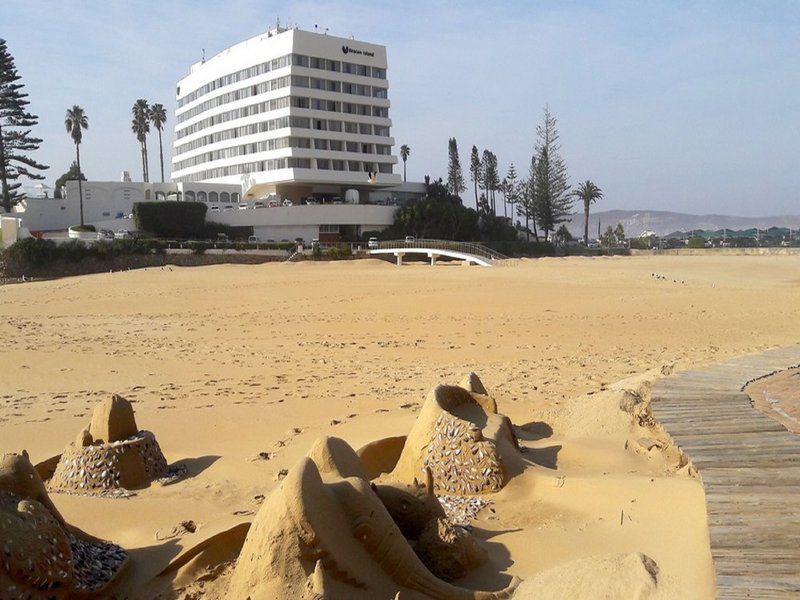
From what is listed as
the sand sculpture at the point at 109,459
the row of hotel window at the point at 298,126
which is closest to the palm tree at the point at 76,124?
the row of hotel window at the point at 298,126

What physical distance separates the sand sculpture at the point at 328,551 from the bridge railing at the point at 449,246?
39.8m

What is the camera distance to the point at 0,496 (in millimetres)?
3955

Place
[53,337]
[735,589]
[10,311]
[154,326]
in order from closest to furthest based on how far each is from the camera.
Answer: [735,589] → [53,337] → [154,326] → [10,311]

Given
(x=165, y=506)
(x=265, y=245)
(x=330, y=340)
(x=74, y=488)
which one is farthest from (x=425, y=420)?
(x=265, y=245)

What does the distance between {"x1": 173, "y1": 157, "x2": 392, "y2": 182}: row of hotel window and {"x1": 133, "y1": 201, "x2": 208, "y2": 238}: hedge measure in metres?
12.1

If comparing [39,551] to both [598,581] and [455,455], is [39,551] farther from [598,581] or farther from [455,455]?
[455,455]

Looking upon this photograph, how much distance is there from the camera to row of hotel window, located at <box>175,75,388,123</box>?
63.9m

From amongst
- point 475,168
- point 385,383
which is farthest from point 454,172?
point 385,383

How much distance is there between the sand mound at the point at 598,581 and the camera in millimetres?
3852

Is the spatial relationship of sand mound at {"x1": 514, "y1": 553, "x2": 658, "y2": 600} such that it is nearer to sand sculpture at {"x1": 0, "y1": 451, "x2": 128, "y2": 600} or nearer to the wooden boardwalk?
the wooden boardwalk

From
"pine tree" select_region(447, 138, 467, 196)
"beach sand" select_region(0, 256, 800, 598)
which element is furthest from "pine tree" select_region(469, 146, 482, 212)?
"beach sand" select_region(0, 256, 800, 598)

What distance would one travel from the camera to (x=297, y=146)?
2506 inches

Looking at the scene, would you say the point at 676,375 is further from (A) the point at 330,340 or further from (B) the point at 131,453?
(A) the point at 330,340

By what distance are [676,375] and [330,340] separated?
31.6 ft
